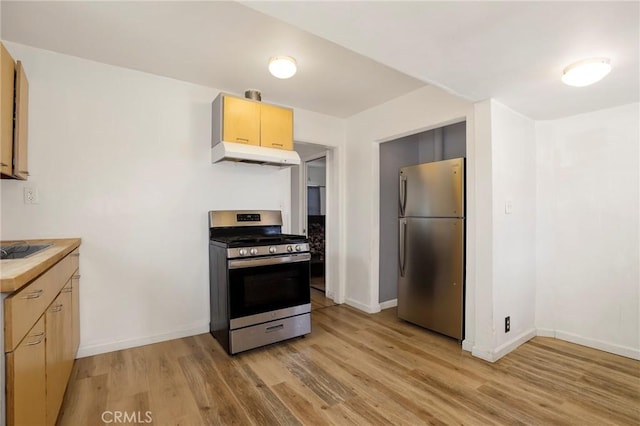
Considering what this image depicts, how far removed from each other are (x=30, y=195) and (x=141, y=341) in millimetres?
1486

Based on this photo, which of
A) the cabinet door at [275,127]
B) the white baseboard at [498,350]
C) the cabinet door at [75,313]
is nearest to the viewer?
the cabinet door at [75,313]

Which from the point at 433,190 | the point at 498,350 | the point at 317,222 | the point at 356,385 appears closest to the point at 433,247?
the point at 433,190

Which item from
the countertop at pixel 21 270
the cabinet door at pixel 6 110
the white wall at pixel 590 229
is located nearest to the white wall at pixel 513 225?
the white wall at pixel 590 229

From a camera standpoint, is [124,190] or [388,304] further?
[388,304]

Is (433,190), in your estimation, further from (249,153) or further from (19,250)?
(19,250)

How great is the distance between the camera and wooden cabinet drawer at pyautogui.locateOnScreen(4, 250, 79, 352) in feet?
3.46

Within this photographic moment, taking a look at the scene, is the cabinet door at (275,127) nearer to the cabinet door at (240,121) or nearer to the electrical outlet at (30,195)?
the cabinet door at (240,121)

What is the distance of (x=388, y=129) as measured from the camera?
3459 mm

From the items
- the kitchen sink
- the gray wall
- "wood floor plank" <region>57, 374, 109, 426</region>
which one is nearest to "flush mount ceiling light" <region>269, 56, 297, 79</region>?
the gray wall

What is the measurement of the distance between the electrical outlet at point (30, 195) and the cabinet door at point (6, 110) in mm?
506

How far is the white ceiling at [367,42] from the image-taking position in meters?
1.43

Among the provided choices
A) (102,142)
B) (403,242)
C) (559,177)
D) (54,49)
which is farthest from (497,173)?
(54,49)

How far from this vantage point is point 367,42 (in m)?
1.64

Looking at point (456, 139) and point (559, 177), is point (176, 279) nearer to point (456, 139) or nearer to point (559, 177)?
point (456, 139)
